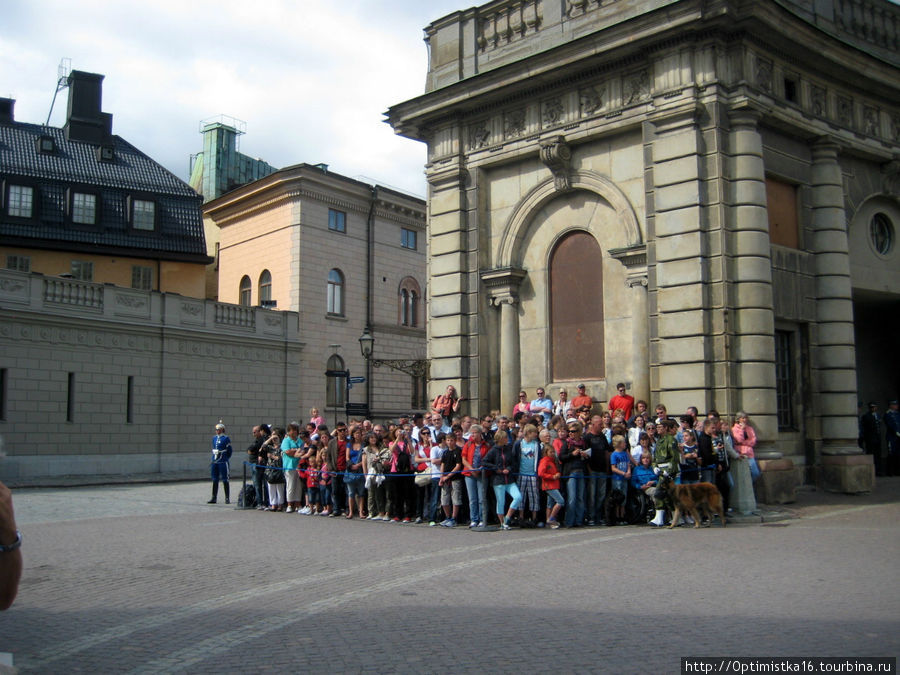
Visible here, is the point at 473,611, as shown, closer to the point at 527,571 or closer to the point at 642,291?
the point at 527,571

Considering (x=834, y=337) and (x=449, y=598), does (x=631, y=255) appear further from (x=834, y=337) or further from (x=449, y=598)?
(x=449, y=598)

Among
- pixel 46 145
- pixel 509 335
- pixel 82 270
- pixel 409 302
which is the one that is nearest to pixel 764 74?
pixel 509 335

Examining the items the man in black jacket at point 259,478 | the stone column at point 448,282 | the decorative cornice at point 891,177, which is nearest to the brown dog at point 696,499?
the stone column at point 448,282

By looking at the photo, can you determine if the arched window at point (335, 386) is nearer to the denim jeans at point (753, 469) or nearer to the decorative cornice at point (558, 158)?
the decorative cornice at point (558, 158)

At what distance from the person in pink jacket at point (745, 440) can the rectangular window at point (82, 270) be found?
1398 inches

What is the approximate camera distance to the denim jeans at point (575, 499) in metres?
14.7

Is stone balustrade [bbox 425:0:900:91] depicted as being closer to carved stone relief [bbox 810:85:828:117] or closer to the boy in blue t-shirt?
carved stone relief [bbox 810:85:828:117]

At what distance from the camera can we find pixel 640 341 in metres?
17.5

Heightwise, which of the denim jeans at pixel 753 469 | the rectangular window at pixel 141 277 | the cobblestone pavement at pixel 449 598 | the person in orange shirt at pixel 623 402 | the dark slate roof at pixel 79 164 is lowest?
the cobblestone pavement at pixel 449 598

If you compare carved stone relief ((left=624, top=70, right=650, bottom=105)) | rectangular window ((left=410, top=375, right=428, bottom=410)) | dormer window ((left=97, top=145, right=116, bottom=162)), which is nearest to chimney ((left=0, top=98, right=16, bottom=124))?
dormer window ((left=97, top=145, right=116, bottom=162))

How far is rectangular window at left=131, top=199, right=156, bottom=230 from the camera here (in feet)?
146

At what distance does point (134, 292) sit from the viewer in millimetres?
32250

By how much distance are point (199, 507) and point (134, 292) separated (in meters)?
15.2

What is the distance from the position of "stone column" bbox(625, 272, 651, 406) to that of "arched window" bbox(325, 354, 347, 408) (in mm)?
25604
